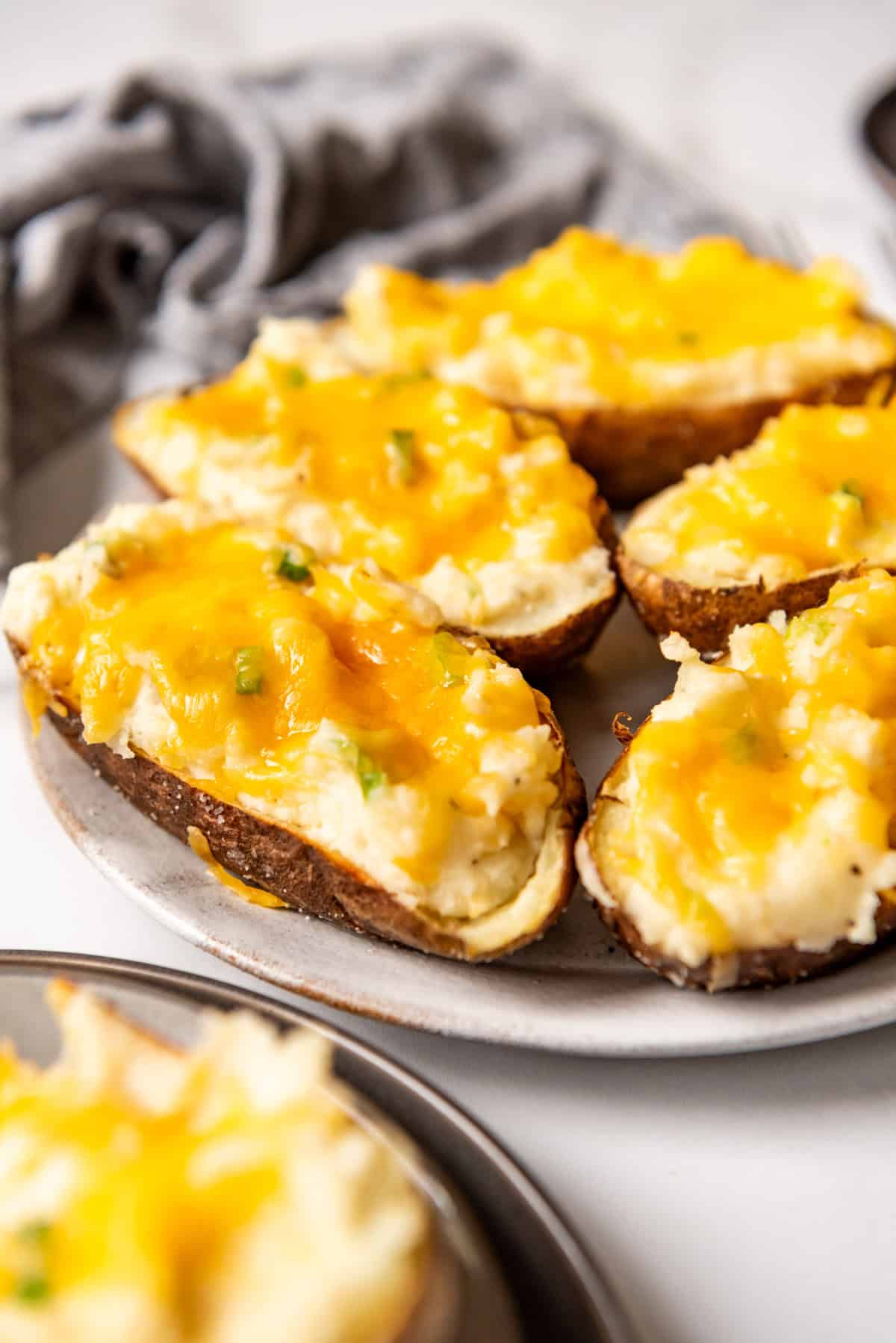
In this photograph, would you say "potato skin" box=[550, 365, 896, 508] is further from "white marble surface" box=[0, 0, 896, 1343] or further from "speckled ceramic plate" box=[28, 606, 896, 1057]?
"white marble surface" box=[0, 0, 896, 1343]

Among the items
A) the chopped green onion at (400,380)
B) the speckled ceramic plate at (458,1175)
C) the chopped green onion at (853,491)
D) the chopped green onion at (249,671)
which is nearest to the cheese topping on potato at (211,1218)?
the speckled ceramic plate at (458,1175)

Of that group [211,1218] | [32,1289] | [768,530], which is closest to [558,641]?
[768,530]

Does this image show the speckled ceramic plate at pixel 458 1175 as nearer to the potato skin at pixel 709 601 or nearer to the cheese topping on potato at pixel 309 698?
the cheese topping on potato at pixel 309 698

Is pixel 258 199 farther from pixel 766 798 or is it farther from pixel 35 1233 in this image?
pixel 35 1233

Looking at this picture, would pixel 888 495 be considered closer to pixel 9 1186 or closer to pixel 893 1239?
pixel 893 1239

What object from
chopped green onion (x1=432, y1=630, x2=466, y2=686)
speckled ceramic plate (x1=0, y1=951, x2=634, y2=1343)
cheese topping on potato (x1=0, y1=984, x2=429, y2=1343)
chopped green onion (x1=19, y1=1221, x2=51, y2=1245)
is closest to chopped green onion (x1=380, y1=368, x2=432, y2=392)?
chopped green onion (x1=432, y1=630, x2=466, y2=686)

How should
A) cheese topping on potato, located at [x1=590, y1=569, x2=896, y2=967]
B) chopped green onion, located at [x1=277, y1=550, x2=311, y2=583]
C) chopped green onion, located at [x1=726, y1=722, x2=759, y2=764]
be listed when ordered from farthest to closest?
1. chopped green onion, located at [x1=277, y1=550, x2=311, y2=583]
2. chopped green onion, located at [x1=726, y1=722, x2=759, y2=764]
3. cheese topping on potato, located at [x1=590, y1=569, x2=896, y2=967]
